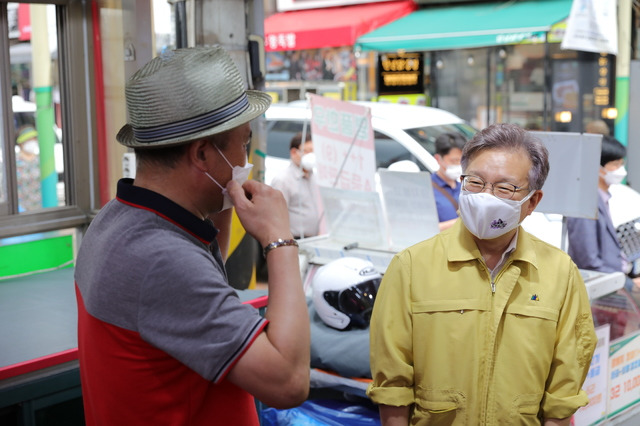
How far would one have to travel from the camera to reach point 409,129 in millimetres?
10430

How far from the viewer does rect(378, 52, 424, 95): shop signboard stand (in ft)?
54.2

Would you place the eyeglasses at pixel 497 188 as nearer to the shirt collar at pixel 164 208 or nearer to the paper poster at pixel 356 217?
the shirt collar at pixel 164 208

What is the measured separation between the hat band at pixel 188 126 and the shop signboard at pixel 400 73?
14.9 metres

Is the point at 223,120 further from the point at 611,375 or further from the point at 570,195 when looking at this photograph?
the point at 611,375

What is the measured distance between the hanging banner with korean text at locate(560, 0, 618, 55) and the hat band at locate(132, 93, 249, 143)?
1098cm

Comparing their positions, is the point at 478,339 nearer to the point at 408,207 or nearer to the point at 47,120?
the point at 408,207

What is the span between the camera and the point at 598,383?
430 cm

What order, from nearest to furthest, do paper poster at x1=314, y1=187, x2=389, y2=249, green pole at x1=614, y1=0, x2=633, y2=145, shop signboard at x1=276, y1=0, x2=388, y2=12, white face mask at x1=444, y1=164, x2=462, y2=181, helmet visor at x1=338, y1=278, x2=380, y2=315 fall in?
helmet visor at x1=338, y1=278, x2=380, y2=315 → paper poster at x1=314, y1=187, x2=389, y2=249 → white face mask at x1=444, y1=164, x2=462, y2=181 → green pole at x1=614, y1=0, x2=633, y2=145 → shop signboard at x1=276, y1=0, x2=388, y2=12

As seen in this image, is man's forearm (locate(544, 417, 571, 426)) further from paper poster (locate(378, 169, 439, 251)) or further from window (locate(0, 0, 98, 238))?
window (locate(0, 0, 98, 238))

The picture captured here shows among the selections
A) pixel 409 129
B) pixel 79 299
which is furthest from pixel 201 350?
pixel 409 129

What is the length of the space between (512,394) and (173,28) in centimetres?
293

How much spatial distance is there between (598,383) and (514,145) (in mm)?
2114

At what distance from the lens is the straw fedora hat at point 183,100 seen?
1.84 m

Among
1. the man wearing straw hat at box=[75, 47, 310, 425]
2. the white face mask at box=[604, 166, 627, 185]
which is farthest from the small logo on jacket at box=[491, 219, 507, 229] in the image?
the white face mask at box=[604, 166, 627, 185]
